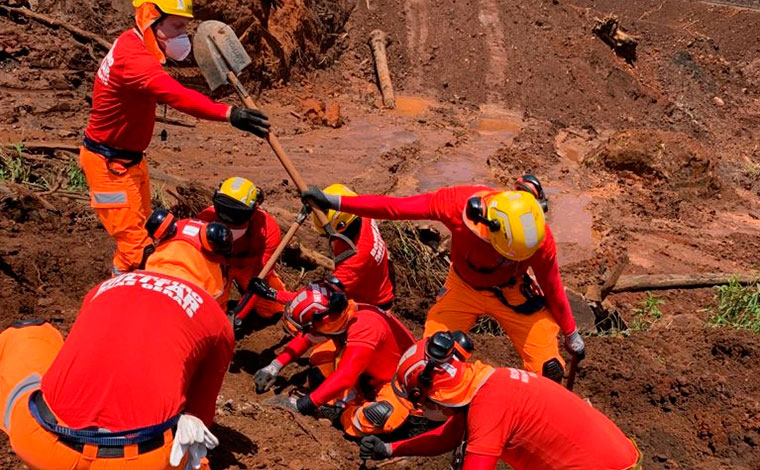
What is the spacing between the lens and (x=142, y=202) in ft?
17.4

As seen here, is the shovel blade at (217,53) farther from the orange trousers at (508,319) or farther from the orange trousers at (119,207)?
the orange trousers at (508,319)

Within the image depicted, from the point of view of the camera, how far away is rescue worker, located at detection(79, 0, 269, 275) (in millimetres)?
4766

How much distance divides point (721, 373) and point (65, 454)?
5381mm

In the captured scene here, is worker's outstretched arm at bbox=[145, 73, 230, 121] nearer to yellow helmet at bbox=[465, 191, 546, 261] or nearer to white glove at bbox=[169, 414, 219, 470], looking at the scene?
yellow helmet at bbox=[465, 191, 546, 261]

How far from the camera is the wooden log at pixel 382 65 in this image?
Result: 557 inches

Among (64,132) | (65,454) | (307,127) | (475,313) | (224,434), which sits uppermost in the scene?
(65,454)

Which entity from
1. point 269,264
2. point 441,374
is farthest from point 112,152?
point 441,374

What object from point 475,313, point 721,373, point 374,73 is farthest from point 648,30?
point 475,313

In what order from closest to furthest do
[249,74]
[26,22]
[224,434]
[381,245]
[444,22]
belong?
[224,434]
[381,245]
[26,22]
[249,74]
[444,22]

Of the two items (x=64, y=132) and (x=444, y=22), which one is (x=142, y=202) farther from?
(x=444, y=22)

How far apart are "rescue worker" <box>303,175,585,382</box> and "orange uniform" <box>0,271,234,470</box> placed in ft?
6.92

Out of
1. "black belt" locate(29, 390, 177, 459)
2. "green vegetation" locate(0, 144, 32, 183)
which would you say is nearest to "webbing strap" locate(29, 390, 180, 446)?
"black belt" locate(29, 390, 177, 459)

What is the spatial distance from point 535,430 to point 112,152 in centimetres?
343

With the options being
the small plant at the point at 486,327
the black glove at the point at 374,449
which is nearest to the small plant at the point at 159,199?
the small plant at the point at 486,327
